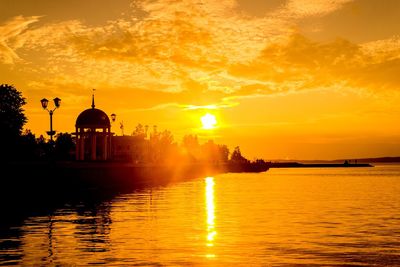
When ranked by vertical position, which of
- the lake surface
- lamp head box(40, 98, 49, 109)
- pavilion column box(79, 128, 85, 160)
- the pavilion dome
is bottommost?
the lake surface

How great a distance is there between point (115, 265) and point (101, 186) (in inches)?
2265

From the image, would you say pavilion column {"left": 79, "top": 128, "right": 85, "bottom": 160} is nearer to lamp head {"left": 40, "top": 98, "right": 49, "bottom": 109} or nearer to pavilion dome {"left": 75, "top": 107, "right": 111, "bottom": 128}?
pavilion dome {"left": 75, "top": 107, "right": 111, "bottom": 128}

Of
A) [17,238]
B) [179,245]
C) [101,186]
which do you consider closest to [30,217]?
[17,238]

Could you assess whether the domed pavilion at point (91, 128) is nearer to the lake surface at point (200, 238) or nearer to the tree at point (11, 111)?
the tree at point (11, 111)

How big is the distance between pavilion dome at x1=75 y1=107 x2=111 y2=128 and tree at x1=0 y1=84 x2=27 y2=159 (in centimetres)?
955

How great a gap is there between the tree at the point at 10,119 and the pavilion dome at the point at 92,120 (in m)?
9.55

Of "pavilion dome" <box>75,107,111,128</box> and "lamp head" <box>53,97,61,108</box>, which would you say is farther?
"pavilion dome" <box>75,107,111,128</box>

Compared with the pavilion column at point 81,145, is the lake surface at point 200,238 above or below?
below

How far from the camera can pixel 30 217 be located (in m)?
35.3

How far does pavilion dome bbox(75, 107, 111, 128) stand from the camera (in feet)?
320

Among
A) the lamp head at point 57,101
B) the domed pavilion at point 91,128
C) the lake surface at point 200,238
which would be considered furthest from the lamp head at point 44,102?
the domed pavilion at point 91,128

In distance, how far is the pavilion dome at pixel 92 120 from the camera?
97688mm

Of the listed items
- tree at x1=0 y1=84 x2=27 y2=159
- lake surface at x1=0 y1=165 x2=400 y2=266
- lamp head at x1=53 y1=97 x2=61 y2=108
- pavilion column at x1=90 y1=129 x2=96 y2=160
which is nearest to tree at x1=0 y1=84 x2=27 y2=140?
tree at x1=0 y1=84 x2=27 y2=159

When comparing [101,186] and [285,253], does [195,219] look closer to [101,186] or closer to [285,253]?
[285,253]
